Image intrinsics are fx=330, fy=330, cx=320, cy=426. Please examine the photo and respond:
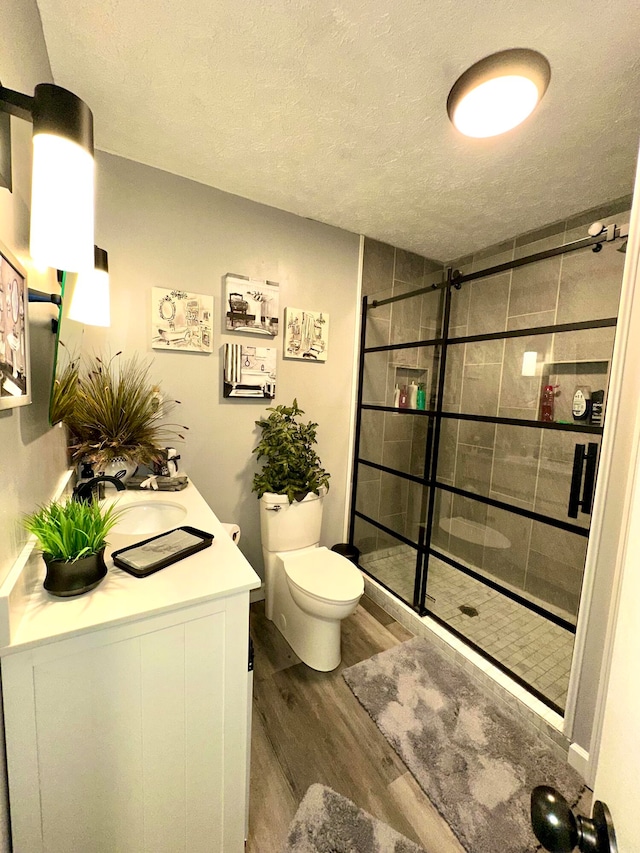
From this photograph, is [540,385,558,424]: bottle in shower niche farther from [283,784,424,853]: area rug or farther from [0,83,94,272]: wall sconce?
[0,83,94,272]: wall sconce

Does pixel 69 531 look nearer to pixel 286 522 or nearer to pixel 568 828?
pixel 568 828

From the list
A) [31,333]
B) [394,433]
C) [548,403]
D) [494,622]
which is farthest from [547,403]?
[31,333]

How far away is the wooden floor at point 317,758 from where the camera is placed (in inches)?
42.0

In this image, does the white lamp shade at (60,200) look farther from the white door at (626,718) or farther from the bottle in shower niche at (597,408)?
the bottle in shower niche at (597,408)

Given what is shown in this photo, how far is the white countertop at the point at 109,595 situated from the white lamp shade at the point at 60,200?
62 centimetres

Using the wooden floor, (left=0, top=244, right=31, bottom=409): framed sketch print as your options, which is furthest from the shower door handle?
(left=0, top=244, right=31, bottom=409): framed sketch print

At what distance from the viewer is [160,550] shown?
3.16 feet

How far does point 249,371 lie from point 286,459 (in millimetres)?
569

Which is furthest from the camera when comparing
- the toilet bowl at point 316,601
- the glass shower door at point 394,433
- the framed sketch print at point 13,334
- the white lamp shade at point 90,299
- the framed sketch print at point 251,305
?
the glass shower door at point 394,433

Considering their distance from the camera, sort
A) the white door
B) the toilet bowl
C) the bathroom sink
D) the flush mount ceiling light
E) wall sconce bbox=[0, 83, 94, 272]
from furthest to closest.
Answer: the toilet bowl < the bathroom sink < the flush mount ceiling light < wall sconce bbox=[0, 83, 94, 272] < the white door

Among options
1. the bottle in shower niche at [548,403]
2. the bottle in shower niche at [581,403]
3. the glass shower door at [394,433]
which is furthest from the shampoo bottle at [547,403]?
the glass shower door at [394,433]

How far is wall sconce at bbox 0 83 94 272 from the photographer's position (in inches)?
19.6

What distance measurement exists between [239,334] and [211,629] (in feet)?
5.07

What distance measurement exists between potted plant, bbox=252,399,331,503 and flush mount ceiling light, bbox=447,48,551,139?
4.75 feet
